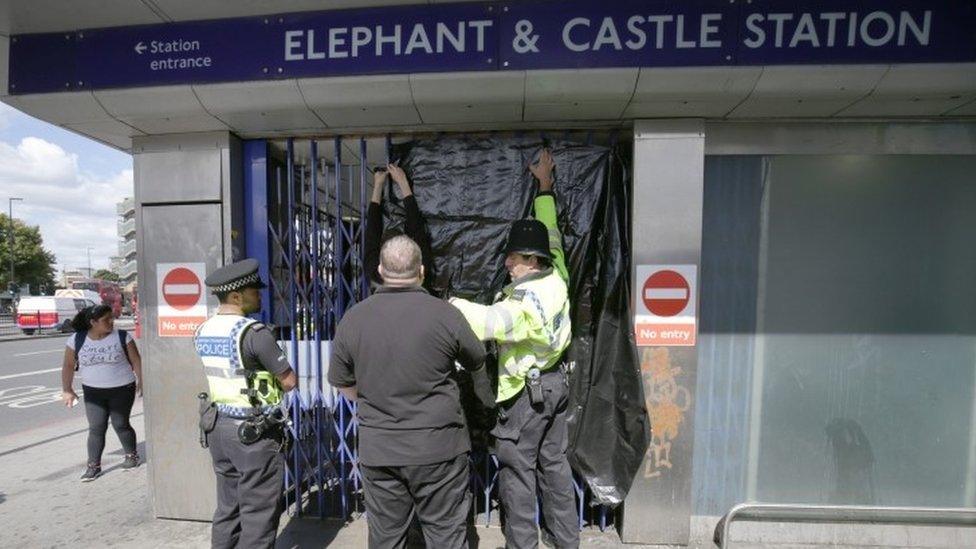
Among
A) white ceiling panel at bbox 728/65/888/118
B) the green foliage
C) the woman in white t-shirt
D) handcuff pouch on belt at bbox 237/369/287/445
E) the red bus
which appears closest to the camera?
handcuff pouch on belt at bbox 237/369/287/445

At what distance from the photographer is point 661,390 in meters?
2.93

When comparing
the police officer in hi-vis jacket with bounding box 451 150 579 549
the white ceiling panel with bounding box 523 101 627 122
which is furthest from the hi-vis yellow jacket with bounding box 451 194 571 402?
the white ceiling panel with bounding box 523 101 627 122

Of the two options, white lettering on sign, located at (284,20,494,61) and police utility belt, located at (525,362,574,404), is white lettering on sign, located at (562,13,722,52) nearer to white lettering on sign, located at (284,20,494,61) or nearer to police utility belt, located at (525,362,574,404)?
white lettering on sign, located at (284,20,494,61)

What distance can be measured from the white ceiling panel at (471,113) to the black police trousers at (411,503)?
2015mm

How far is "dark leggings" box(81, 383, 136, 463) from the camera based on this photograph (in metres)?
4.05

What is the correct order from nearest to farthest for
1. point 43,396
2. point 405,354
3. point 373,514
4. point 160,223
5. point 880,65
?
point 405,354 → point 373,514 → point 880,65 → point 160,223 → point 43,396

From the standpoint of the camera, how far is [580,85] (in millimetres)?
2578

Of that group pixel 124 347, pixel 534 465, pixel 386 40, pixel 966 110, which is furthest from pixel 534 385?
pixel 124 347

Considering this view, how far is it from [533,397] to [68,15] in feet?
11.7

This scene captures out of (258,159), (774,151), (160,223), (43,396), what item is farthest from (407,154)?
(43,396)

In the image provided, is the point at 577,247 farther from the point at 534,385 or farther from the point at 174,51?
the point at 174,51

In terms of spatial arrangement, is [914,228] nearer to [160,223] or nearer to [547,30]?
[547,30]

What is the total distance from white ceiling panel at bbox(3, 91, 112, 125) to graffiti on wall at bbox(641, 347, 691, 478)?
12.7ft

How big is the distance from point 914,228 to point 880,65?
47.7 inches
